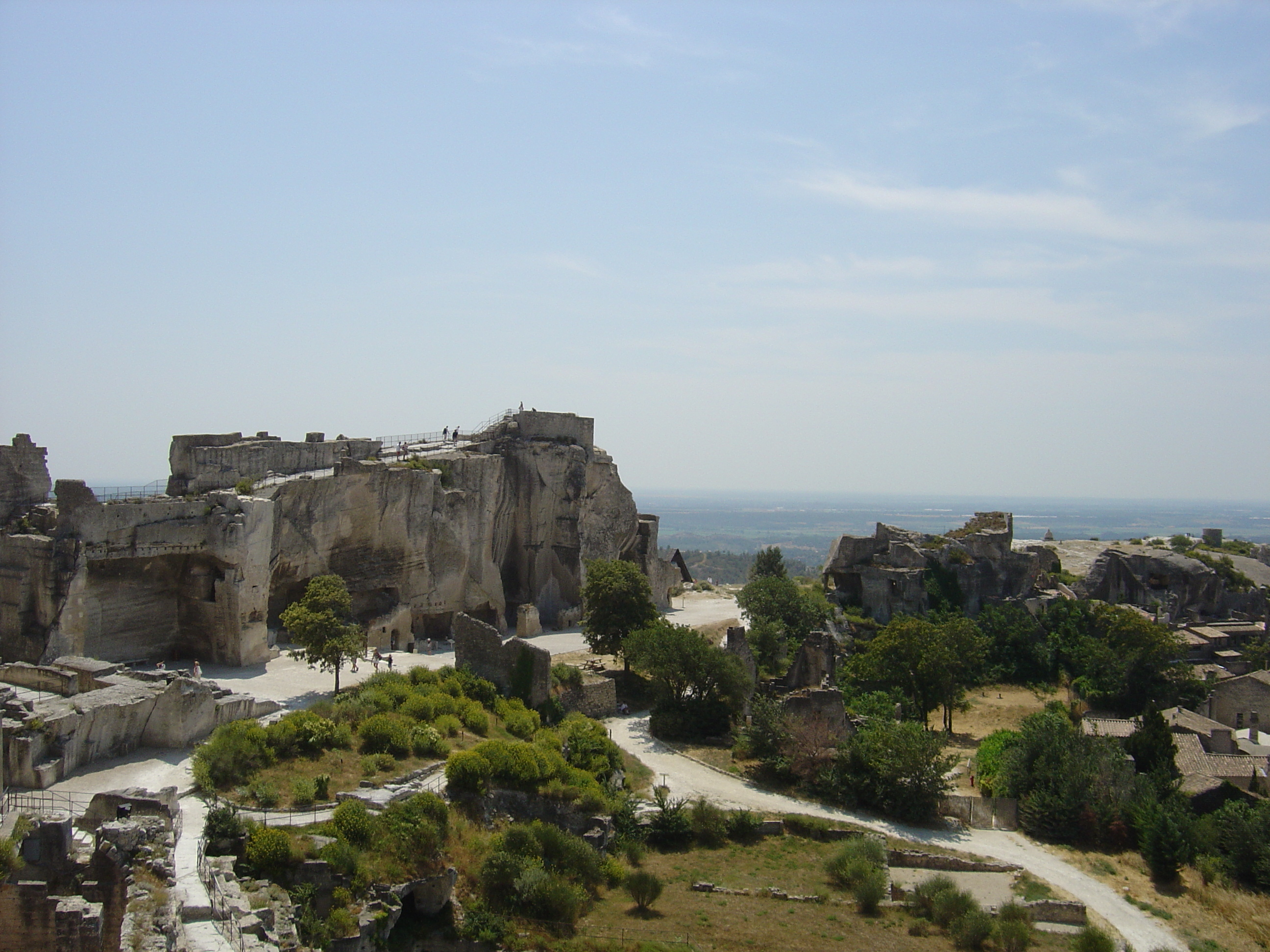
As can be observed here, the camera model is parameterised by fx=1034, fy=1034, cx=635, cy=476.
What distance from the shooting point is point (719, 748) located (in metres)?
30.7

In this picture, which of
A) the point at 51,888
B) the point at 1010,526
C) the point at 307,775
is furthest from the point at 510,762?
the point at 1010,526

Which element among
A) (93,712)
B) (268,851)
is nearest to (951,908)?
(268,851)

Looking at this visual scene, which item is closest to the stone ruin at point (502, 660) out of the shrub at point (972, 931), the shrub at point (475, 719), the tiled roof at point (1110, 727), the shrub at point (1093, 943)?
the shrub at point (475, 719)

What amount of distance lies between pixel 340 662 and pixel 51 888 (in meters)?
12.4

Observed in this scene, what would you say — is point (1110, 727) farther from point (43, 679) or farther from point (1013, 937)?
point (43, 679)

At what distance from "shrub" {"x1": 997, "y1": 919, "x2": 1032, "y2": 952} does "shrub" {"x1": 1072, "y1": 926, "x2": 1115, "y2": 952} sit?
912 millimetres

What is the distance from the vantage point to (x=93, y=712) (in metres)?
20.0

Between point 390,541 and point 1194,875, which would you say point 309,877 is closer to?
point 390,541

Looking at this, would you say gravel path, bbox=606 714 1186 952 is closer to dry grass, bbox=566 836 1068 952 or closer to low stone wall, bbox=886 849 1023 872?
low stone wall, bbox=886 849 1023 872

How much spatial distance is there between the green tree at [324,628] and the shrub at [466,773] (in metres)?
4.76

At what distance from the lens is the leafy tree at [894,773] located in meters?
27.3

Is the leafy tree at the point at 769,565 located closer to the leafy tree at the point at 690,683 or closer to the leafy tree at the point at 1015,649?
the leafy tree at the point at 1015,649

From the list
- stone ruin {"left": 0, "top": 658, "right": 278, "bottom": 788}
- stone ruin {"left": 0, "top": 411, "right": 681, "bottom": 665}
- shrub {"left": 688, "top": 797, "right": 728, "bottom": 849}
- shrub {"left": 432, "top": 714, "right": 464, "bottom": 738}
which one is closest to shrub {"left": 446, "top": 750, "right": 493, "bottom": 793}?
shrub {"left": 432, "top": 714, "right": 464, "bottom": 738}

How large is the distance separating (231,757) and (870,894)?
13417 mm
